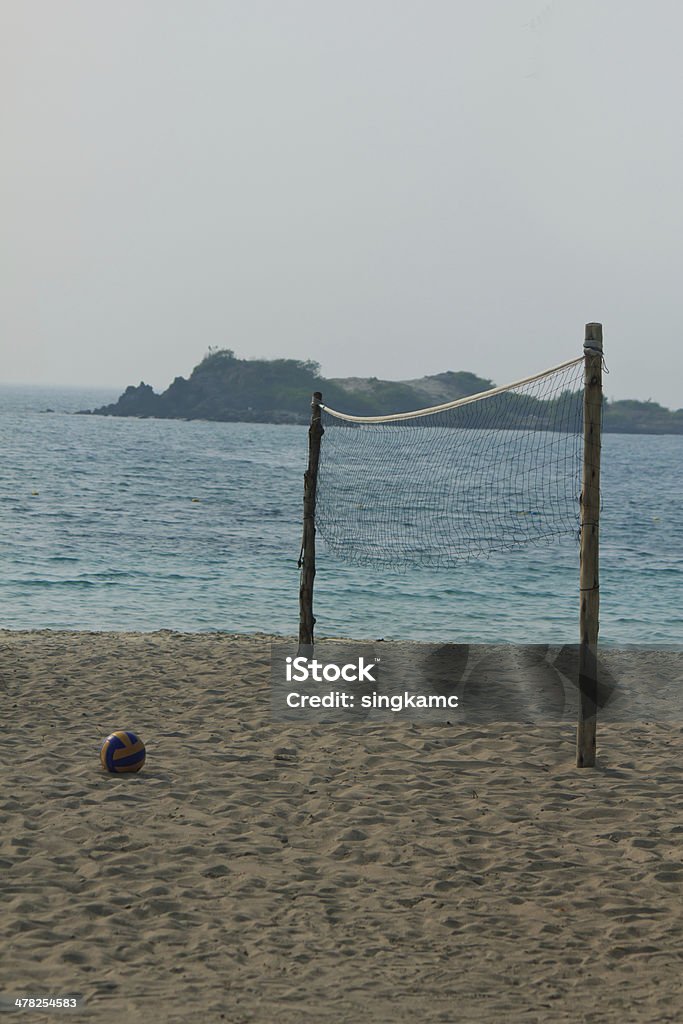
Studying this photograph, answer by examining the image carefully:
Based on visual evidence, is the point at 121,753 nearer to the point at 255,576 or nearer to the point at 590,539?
the point at 590,539

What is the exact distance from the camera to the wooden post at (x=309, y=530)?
30.3ft

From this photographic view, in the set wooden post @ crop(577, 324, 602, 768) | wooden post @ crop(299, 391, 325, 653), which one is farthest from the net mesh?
wooden post @ crop(577, 324, 602, 768)

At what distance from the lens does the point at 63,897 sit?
471 centimetres

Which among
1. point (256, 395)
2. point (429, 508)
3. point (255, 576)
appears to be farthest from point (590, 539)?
point (256, 395)

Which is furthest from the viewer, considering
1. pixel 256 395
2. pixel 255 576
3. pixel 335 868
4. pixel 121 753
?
pixel 256 395

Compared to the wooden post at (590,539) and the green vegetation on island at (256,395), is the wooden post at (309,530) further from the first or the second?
the green vegetation on island at (256,395)

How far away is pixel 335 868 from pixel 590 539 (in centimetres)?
266

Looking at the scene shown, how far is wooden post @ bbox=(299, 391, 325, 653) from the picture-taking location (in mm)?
9242

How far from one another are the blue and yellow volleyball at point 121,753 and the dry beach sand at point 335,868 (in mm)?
118

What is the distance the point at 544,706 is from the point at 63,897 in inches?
186

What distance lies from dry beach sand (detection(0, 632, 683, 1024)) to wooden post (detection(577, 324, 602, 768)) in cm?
29

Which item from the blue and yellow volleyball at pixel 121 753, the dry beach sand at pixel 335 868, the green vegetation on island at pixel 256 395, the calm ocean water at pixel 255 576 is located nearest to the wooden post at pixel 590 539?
the dry beach sand at pixel 335 868

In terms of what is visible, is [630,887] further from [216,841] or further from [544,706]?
[544,706]

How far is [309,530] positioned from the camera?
9234 millimetres
